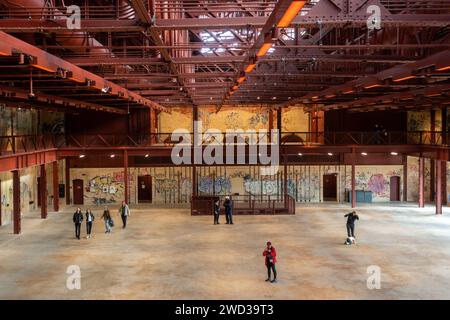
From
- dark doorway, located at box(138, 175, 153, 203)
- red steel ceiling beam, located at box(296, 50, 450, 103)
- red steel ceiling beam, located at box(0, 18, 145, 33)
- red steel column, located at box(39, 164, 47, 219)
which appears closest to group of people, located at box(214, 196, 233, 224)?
red steel ceiling beam, located at box(296, 50, 450, 103)

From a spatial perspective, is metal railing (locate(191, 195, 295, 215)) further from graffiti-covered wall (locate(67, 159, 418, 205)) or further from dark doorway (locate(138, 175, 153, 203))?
dark doorway (locate(138, 175, 153, 203))

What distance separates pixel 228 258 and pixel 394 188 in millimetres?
19901

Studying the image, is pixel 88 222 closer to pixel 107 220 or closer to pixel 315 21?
pixel 107 220

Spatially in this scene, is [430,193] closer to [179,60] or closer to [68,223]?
[68,223]

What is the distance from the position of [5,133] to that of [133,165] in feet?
30.4

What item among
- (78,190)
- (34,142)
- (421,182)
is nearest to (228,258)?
(34,142)

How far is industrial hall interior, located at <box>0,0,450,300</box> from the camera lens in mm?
9945

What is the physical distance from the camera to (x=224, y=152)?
2942 cm

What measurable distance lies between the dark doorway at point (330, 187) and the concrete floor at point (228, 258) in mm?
7788

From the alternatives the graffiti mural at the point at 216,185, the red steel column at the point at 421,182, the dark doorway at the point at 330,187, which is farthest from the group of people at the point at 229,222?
the dark doorway at the point at 330,187

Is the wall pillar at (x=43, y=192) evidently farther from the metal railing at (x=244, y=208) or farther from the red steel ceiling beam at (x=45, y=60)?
the red steel ceiling beam at (x=45, y=60)
